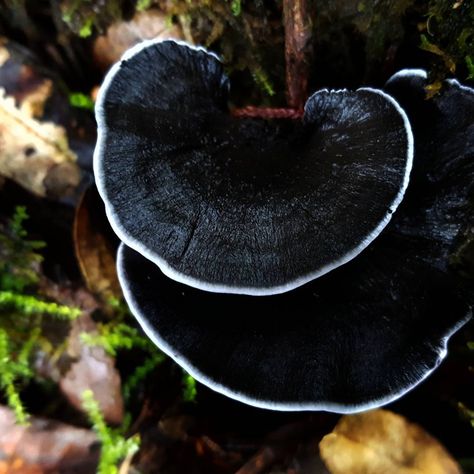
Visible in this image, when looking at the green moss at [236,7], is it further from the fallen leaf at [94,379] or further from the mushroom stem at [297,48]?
the fallen leaf at [94,379]

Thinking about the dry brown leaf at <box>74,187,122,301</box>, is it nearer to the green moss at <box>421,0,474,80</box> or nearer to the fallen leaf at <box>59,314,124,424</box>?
the fallen leaf at <box>59,314,124,424</box>

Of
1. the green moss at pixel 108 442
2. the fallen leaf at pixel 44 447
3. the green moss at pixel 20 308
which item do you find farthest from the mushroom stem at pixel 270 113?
the fallen leaf at pixel 44 447

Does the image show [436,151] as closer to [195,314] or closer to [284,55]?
[284,55]

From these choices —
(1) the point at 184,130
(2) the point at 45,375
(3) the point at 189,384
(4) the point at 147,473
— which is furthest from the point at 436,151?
(2) the point at 45,375

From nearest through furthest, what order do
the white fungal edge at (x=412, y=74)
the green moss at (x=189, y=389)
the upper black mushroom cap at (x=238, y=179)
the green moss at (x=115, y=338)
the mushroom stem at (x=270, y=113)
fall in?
1. the upper black mushroom cap at (x=238, y=179)
2. the white fungal edge at (x=412, y=74)
3. the mushroom stem at (x=270, y=113)
4. the green moss at (x=189, y=389)
5. the green moss at (x=115, y=338)

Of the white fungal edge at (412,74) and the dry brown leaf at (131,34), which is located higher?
the white fungal edge at (412,74)
